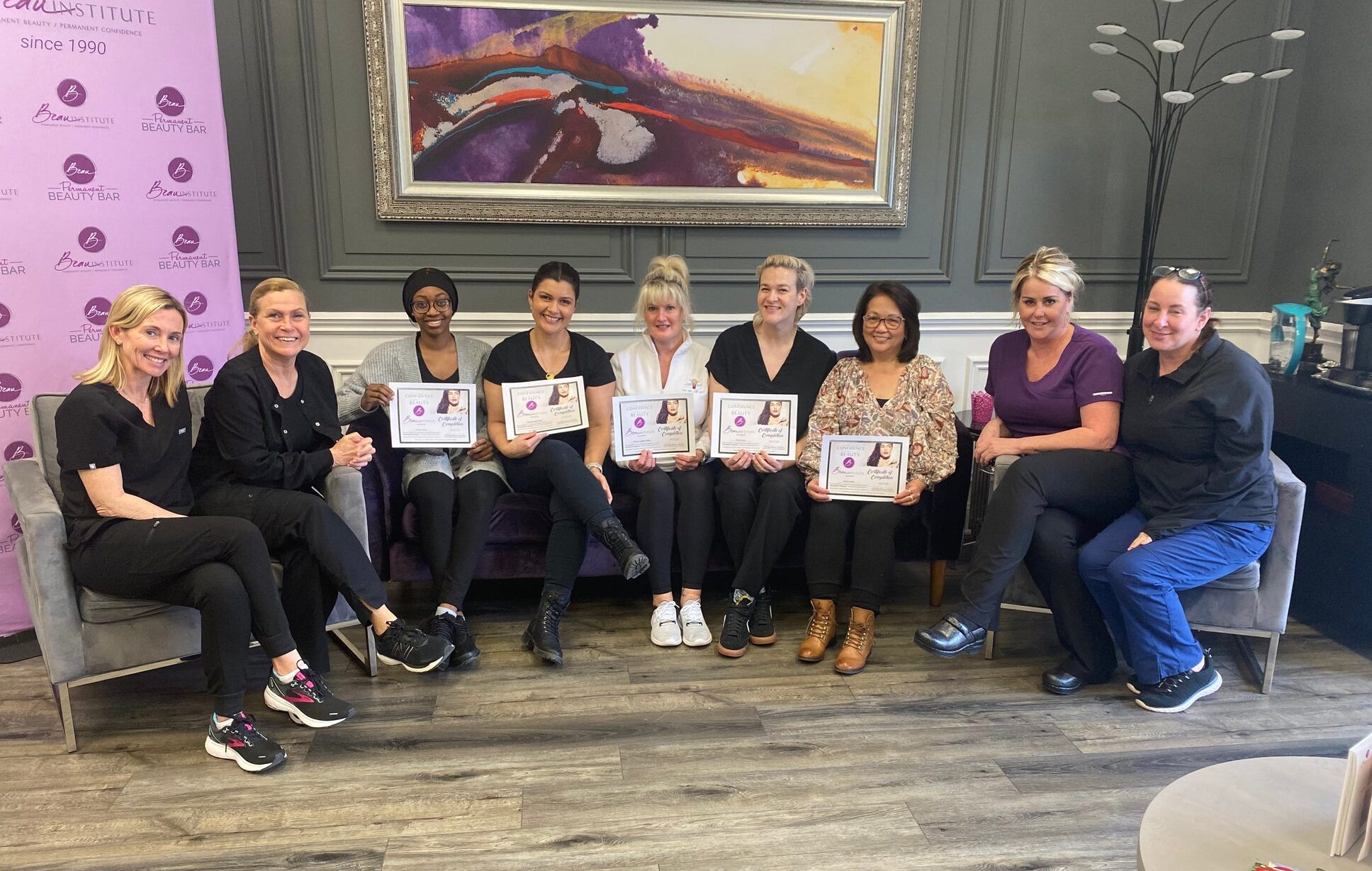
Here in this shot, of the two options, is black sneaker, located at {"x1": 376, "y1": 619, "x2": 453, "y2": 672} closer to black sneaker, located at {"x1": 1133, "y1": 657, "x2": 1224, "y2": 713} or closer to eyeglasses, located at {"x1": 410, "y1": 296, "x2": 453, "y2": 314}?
eyeglasses, located at {"x1": 410, "y1": 296, "x2": 453, "y2": 314}

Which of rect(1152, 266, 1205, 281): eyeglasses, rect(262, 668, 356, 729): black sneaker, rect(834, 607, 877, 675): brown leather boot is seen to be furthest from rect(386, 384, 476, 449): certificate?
rect(1152, 266, 1205, 281): eyeglasses

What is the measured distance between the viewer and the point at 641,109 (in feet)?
12.0

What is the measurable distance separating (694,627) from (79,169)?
8.17ft

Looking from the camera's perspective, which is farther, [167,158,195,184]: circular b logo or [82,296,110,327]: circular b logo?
[167,158,195,184]: circular b logo

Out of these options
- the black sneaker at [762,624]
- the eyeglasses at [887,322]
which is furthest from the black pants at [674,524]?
the eyeglasses at [887,322]

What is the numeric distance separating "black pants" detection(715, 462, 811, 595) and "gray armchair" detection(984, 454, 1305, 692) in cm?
121

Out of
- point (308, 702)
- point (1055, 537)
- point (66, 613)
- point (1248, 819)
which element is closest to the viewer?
point (1248, 819)

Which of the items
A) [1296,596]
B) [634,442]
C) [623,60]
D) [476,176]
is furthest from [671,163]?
[1296,596]

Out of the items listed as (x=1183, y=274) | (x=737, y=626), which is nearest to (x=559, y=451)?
(x=737, y=626)

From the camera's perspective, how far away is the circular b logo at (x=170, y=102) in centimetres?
302

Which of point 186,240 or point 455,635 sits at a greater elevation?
point 186,240

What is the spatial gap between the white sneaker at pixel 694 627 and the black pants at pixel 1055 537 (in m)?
0.83

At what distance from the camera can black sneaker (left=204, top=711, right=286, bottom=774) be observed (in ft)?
7.42

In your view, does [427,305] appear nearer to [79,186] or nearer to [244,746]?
[79,186]
